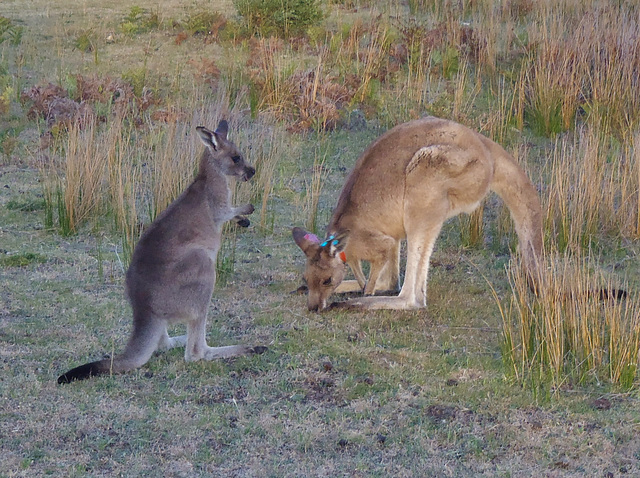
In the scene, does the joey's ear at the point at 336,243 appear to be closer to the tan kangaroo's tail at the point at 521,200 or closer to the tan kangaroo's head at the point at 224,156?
the tan kangaroo's head at the point at 224,156

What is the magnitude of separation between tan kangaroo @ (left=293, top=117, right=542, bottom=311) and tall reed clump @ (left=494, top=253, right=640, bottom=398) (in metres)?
0.95

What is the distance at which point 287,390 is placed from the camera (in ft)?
13.3

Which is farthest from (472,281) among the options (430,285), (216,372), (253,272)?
(216,372)

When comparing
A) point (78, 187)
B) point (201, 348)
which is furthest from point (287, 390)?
point (78, 187)

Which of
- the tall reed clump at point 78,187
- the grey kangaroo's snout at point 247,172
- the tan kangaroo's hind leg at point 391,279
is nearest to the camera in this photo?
the grey kangaroo's snout at point 247,172

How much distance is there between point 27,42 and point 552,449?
9572 millimetres

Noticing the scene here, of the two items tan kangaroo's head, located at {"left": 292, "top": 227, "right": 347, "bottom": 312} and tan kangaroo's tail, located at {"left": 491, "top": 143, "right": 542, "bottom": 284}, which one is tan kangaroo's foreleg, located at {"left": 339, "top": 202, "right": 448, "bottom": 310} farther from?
tan kangaroo's tail, located at {"left": 491, "top": 143, "right": 542, "bottom": 284}

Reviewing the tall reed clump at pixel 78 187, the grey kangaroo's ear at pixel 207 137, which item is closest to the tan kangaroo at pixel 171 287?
the grey kangaroo's ear at pixel 207 137

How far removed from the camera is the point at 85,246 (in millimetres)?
6312

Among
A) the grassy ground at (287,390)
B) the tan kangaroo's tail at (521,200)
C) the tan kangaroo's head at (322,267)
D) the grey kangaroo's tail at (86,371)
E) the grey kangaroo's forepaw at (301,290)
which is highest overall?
the tan kangaroo's tail at (521,200)

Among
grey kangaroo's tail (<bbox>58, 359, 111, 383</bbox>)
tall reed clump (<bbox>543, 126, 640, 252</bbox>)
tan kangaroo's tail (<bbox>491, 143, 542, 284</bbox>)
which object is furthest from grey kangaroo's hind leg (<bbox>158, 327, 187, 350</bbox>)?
tall reed clump (<bbox>543, 126, 640, 252</bbox>)

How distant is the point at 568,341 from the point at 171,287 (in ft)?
6.16

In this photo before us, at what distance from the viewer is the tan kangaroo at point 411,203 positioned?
16.9 feet

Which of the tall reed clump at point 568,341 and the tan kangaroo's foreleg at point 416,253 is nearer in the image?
the tall reed clump at point 568,341
